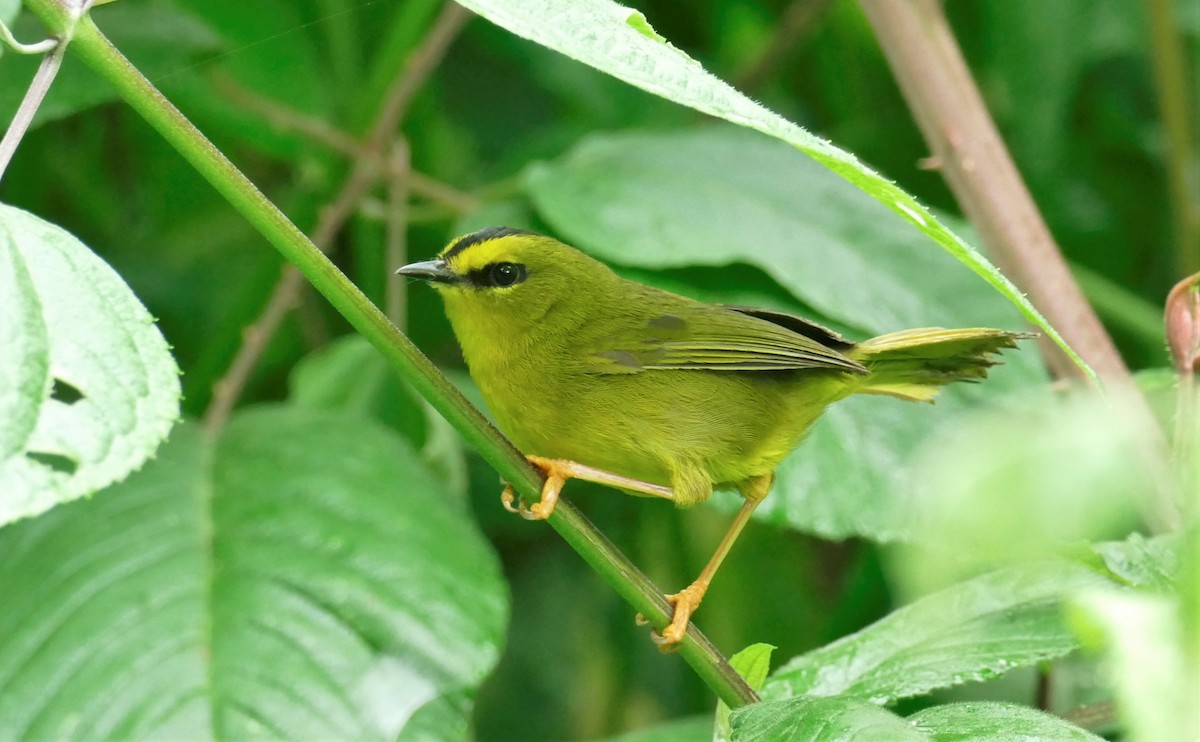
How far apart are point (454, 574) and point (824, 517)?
68 centimetres

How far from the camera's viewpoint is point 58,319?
1.05 meters

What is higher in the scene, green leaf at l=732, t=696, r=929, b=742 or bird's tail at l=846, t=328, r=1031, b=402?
bird's tail at l=846, t=328, r=1031, b=402

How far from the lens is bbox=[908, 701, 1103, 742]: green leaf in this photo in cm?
111

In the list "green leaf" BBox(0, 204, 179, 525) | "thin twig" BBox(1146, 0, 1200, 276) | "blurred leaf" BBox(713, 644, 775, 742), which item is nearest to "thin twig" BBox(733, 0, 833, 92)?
"thin twig" BBox(1146, 0, 1200, 276)

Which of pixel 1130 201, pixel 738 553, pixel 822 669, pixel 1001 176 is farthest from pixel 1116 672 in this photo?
pixel 1130 201

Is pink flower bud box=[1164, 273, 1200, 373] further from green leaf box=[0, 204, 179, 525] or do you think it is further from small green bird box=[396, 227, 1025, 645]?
green leaf box=[0, 204, 179, 525]

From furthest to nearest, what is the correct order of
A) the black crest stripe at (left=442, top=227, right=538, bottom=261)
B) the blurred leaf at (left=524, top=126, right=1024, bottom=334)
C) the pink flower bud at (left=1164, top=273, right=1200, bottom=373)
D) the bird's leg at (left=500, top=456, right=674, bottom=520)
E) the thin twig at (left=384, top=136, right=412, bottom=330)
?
the thin twig at (left=384, top=136, right=412, bottom=330) → the blurred leaf at (left=524, top=126, right=1024, bottom=334) → the black crest stripe at (left=442, top=227, right=538, bottom=261) → the bird's leg at (left=500, top=456, right=674, bottom=520) → the pink flower bud at (left=1164, top=273, right=1200, bottom=373)

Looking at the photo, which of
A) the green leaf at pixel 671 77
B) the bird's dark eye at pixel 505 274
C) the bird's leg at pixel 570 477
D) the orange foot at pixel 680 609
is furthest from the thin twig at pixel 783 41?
the green leaf at pixel 671 77

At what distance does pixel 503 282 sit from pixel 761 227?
0.63m

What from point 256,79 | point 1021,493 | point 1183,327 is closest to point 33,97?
point 1021,493

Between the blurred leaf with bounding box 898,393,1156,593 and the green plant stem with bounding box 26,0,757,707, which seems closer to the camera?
the blurred leaf with bounding box 898,393,1156,593

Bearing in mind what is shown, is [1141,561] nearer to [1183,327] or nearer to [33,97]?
[1183,327]

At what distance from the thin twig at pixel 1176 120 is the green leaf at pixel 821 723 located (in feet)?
7.14

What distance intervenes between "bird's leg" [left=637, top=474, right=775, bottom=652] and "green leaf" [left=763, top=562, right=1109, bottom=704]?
19 centimetres
